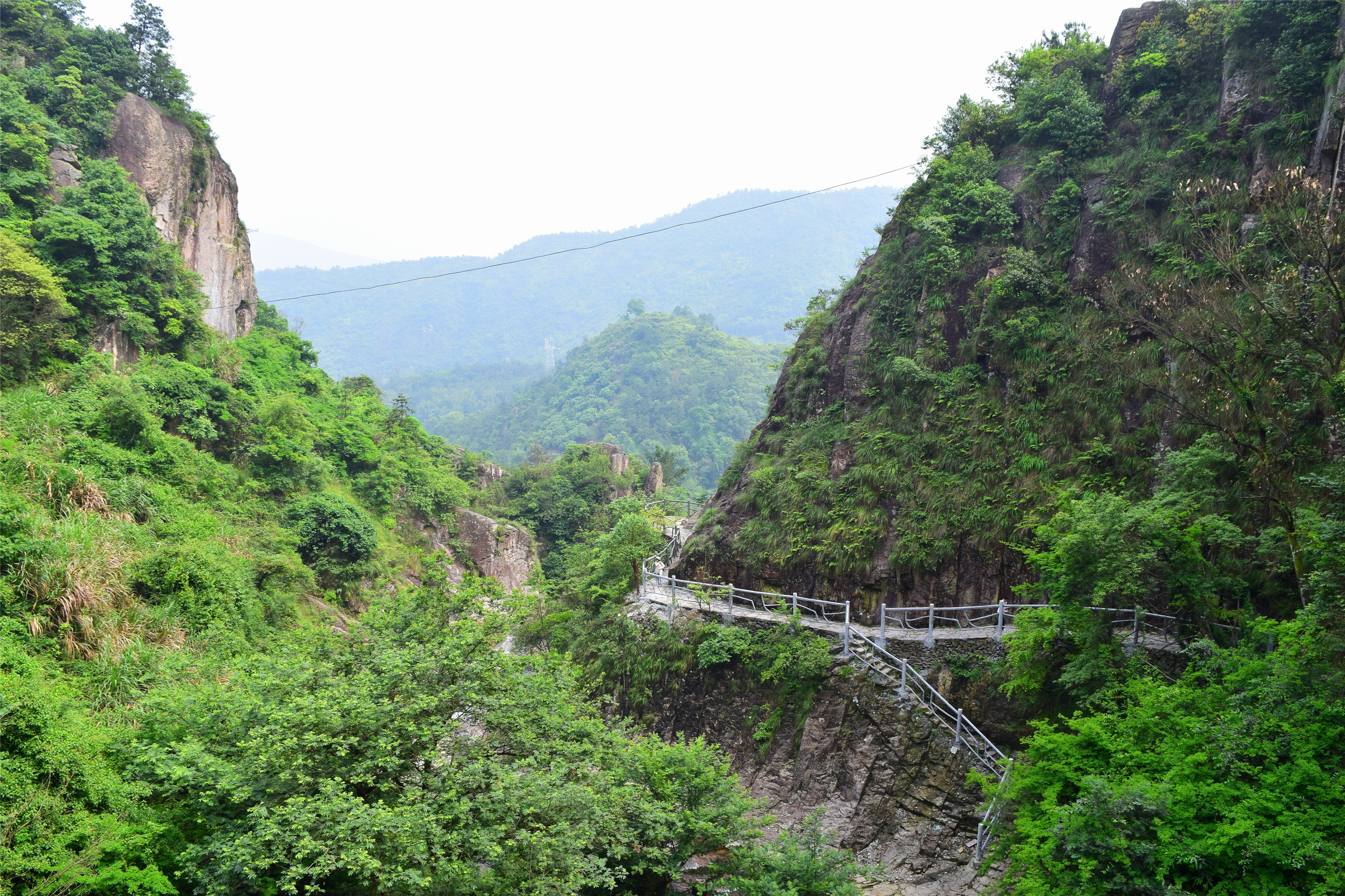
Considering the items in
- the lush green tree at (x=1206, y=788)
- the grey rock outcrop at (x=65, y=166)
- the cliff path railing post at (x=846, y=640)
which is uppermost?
the grey rock outcrop at (x=65, y=166)

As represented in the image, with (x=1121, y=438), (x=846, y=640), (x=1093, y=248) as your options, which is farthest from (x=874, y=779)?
(x=1093, y=248)

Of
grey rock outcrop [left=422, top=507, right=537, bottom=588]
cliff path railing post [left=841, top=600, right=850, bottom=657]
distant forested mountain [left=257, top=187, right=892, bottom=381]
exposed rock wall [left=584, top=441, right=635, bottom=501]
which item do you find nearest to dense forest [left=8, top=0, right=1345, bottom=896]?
cliff path railing post [left=841, top=600, right=850, bottom=657]

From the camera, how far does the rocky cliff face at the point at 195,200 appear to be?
26.7m

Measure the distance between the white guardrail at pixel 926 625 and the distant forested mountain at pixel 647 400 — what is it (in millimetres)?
57458

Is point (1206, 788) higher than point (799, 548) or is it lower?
lower

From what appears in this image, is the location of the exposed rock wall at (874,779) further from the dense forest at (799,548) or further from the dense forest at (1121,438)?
the dense forest at (1121,438)

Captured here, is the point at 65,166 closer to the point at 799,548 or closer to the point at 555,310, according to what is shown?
the point at 799,548

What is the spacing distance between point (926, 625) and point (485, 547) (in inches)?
975

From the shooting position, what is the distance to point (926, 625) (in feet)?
52.0

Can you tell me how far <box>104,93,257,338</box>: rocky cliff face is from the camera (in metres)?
26.7

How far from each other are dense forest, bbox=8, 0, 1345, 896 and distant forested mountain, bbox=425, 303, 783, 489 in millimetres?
56237

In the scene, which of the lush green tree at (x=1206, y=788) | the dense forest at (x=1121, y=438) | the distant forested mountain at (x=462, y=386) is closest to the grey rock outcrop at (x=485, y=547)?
the dense forest at (x=1121, y=438)

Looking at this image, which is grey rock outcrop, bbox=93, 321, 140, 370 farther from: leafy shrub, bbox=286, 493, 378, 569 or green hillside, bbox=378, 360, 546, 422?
green hillside, bbox=378, 360, 546, 422

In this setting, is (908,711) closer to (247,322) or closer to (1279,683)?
(1279,683)
